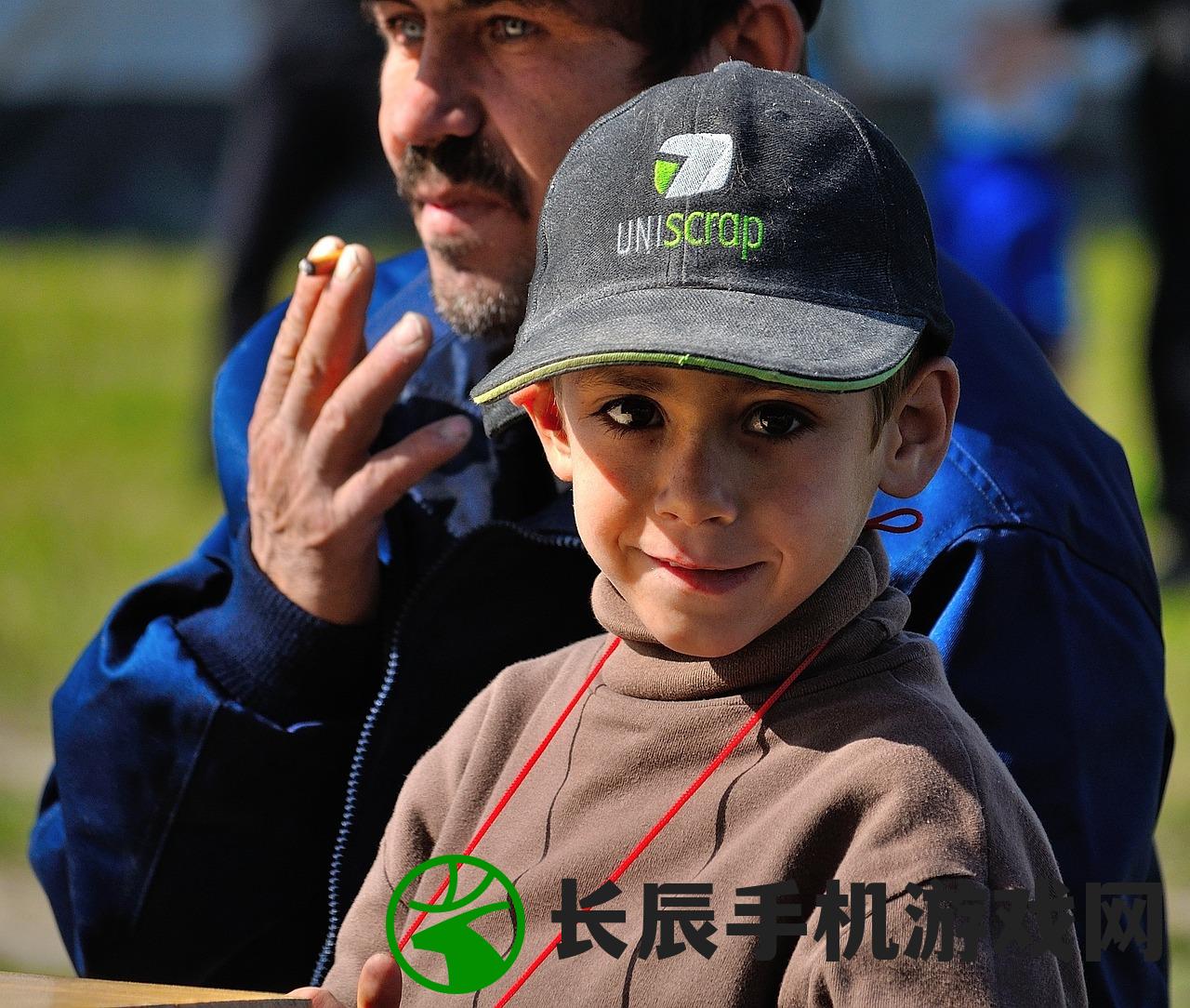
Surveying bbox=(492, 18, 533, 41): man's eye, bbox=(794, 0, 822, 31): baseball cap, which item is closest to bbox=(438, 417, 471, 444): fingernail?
bbox=(492, 18, 533, 41): man's eye

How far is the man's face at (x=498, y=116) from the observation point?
2.11 meters

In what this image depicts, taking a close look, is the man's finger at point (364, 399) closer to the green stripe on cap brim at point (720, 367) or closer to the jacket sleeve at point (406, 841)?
the jacket sleeve at point (406, 841)

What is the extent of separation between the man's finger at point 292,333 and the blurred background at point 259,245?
97 centimetres

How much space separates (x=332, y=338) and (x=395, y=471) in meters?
0.17

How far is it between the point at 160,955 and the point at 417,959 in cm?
63

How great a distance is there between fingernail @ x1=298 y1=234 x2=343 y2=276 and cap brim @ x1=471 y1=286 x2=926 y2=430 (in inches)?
26.2

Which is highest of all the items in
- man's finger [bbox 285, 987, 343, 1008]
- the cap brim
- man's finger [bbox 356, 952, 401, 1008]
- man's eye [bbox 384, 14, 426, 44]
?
man's eye [bbox 384, 14, 426, 44]

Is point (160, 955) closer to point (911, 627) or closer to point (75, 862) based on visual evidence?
point (75, 862)

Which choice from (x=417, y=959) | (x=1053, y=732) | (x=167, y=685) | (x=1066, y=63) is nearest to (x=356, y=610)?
(x=167, y=685)

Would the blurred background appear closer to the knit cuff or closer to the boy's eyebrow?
the boy's eyebrow

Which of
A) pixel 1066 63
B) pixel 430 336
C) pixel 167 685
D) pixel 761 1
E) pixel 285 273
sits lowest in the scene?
pixel 167 685

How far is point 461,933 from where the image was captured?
156cm

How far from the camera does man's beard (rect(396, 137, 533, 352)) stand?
2115 millimetres

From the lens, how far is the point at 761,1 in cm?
215
